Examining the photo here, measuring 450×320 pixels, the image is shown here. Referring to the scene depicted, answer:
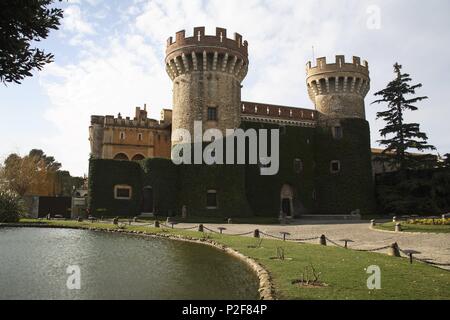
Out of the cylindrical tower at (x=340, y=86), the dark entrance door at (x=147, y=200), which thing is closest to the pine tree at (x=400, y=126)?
the cylindrical tower at (x=340, y=86)

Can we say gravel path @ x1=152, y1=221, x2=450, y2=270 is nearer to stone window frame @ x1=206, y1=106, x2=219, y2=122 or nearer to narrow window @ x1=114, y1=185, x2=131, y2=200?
stone window frame @ x1=206, y1=106, x2=219, y2=122

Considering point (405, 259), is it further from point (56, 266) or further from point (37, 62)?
point (37, 62)

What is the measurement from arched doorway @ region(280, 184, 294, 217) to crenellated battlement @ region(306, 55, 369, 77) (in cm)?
1205

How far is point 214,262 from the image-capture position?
12680 millimetres

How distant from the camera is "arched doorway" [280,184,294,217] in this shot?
114ft

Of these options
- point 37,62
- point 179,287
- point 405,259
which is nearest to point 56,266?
point 179,287

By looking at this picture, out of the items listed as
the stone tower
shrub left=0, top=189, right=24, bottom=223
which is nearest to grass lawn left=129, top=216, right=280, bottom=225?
the stone tower

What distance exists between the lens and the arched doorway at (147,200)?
32388 mm

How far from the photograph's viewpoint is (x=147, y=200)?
1282 inches

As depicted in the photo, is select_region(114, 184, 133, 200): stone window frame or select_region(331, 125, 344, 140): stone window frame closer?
select_region(114, 184, 133, 200): stone window frame

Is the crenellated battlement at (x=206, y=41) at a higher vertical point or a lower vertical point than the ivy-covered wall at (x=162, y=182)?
higher

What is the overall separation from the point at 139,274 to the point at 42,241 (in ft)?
29.2

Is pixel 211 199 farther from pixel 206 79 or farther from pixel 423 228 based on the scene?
pixel 423 228

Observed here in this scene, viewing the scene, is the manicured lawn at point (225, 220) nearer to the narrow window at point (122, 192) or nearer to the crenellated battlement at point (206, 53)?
the narrow window at point (122, 192)
